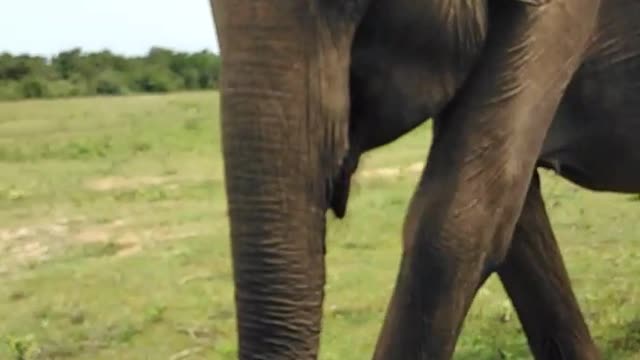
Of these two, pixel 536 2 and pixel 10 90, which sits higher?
pixel 536 2

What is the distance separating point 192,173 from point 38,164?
1.55 metres

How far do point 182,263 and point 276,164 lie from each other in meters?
5.51

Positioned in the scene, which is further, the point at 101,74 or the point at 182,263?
the point at 101,74

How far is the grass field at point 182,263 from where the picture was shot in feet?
20.4

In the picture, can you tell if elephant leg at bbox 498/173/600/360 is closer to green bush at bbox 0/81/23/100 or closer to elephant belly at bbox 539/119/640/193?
elephant belly at bbox 539/119/640/193

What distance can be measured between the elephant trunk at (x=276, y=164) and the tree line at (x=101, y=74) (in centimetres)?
1986

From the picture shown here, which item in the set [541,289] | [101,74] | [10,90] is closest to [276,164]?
[541,289]

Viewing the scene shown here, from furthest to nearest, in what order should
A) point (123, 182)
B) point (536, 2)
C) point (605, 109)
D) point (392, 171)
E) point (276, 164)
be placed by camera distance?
point (123, 182) → point (392, 171) → point (605, 109) → point (536, 2) → point (276, 164)

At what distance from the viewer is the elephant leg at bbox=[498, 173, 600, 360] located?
433cm

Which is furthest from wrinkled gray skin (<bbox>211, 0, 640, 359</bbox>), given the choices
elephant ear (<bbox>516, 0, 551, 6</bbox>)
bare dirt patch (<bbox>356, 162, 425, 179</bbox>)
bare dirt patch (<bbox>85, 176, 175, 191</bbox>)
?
bare dirt patch (<bbox>85, 176, 175, 191</bbox>)

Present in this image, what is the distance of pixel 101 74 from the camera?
2498cm

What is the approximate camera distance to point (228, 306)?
695 centimetres

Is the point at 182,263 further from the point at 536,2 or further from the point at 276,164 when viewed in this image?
the point at 276,164

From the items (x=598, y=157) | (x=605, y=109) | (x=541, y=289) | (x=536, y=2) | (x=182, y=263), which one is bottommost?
A: (x=182, y=263)
